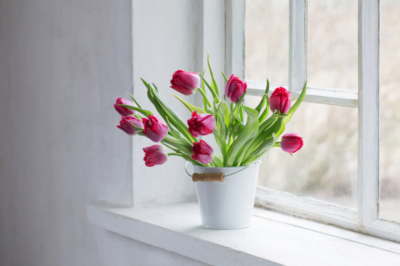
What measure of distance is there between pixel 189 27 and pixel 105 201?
0.60m

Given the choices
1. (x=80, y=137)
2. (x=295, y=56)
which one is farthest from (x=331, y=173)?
(x=80, y=137)

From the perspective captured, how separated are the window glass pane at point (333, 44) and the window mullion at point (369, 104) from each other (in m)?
0.06

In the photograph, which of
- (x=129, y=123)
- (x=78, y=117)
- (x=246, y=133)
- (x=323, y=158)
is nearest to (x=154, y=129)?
(x=129, y=123)

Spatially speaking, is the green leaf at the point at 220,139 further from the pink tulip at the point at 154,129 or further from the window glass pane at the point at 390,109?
the window glass pane at the point at 390,109

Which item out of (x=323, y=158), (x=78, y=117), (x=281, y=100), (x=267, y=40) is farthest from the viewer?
(x=78, y=117)

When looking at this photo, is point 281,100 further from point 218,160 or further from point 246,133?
point 218,160

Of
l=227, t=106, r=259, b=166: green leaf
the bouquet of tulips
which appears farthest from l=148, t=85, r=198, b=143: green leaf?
l=227, t=106, r=259, b=166: green leaf

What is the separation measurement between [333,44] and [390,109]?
0.70 ft

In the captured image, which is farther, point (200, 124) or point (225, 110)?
point (225, 110)

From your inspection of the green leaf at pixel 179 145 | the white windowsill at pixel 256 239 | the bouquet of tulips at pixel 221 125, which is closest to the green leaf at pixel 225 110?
the bouquet of tulips at pixel 221 125

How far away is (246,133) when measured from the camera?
2.61ft

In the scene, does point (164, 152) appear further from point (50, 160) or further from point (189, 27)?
point (50, 160)

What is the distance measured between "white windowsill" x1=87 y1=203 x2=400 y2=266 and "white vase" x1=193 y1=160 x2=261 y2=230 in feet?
0.08

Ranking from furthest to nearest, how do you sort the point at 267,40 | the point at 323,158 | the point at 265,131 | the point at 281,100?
the point at 267,40 < the point at 323,158 < the point at 265,131 < the point at 281,100
